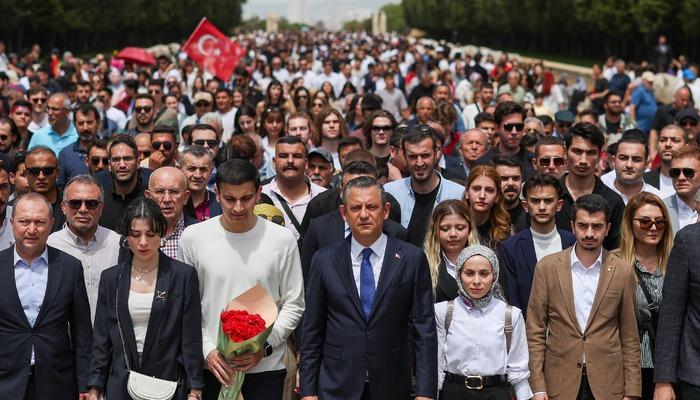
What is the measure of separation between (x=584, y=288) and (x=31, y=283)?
355 cm

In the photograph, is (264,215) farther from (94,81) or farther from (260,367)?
(94,81)

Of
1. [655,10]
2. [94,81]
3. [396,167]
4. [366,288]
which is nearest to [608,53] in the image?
[655,10]

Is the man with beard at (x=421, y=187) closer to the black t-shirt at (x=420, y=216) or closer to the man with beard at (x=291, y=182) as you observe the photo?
the black t-shirt at (x=420, y=216)

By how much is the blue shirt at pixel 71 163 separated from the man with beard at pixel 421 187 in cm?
368

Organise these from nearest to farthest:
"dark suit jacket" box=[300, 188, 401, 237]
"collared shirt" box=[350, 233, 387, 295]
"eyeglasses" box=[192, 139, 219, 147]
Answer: "collared shirt" box=[350, 233, 387, 295] < "dark suit jacket" box=[300, 188, 401, 237] < "eyeglasses" box=[192, 139, 219, 147]

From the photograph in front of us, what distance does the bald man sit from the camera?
7832 mm

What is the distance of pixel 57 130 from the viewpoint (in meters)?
12.8

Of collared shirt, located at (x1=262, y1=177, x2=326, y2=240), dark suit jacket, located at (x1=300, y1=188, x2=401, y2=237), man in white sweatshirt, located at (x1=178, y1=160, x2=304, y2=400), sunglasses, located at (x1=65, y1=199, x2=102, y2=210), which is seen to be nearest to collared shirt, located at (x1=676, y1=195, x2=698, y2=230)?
dark suit jacket, located at (x1=300, y1=188, x2=401, y2=237)

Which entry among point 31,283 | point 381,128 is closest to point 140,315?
point 31,283

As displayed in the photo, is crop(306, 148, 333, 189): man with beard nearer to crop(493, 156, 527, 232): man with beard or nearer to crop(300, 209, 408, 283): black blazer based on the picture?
crop(493, 156, 527, 232): man with beard

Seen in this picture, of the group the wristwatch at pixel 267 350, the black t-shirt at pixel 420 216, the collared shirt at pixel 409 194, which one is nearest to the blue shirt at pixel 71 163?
the collared shirt at pixel 409 194

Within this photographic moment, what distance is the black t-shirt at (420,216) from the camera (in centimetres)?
845

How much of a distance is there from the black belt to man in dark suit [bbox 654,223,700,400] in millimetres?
948

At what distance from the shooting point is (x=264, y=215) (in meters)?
8.05
